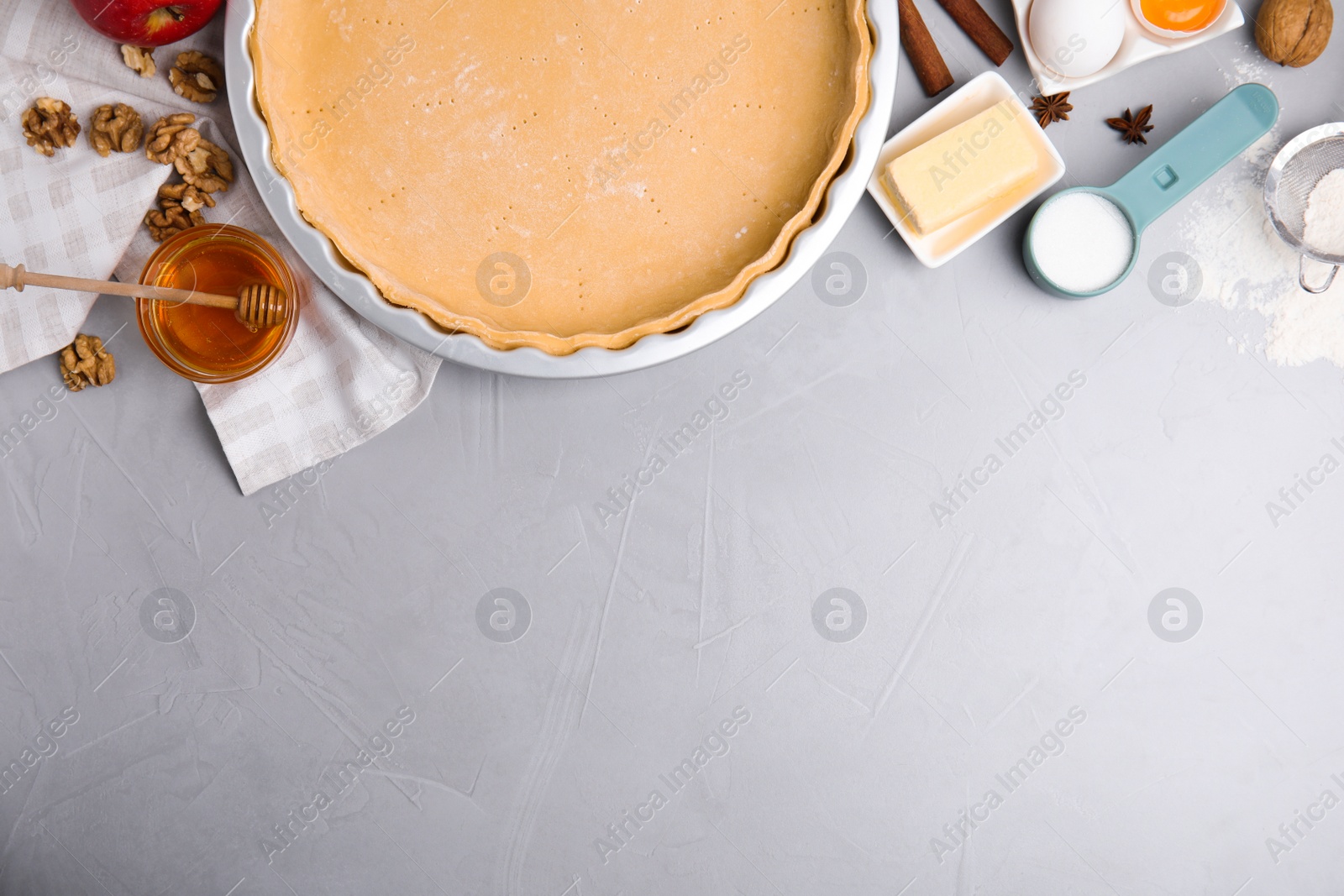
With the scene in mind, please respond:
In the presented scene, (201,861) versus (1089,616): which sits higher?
(1089,616)

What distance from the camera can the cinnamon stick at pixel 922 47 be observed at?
109cm

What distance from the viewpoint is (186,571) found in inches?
45.1

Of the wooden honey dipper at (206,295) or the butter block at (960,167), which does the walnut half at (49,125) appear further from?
the butter block at (960,167)

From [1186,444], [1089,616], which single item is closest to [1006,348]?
[1186,444]

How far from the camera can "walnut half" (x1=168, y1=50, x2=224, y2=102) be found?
1001 mm

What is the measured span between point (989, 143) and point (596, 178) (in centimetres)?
53

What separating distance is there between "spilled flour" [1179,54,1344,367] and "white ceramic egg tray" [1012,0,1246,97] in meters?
0.09

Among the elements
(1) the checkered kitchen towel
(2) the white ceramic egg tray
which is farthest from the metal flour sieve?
(1) the checkered kitchen towel

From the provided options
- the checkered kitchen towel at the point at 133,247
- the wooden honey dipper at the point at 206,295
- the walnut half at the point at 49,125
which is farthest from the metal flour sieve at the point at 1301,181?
the walnut half at the point at 49,125

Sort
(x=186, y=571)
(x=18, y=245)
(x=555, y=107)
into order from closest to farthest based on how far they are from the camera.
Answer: (x=555, y=107) → (x=18, y=245) → (x=186, y=571)

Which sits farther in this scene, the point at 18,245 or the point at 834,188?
the point at 18,245

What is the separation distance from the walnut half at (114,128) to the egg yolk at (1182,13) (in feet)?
4.36

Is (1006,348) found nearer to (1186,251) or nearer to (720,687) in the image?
(1186,251)

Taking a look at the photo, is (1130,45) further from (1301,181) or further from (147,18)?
(147,18)
